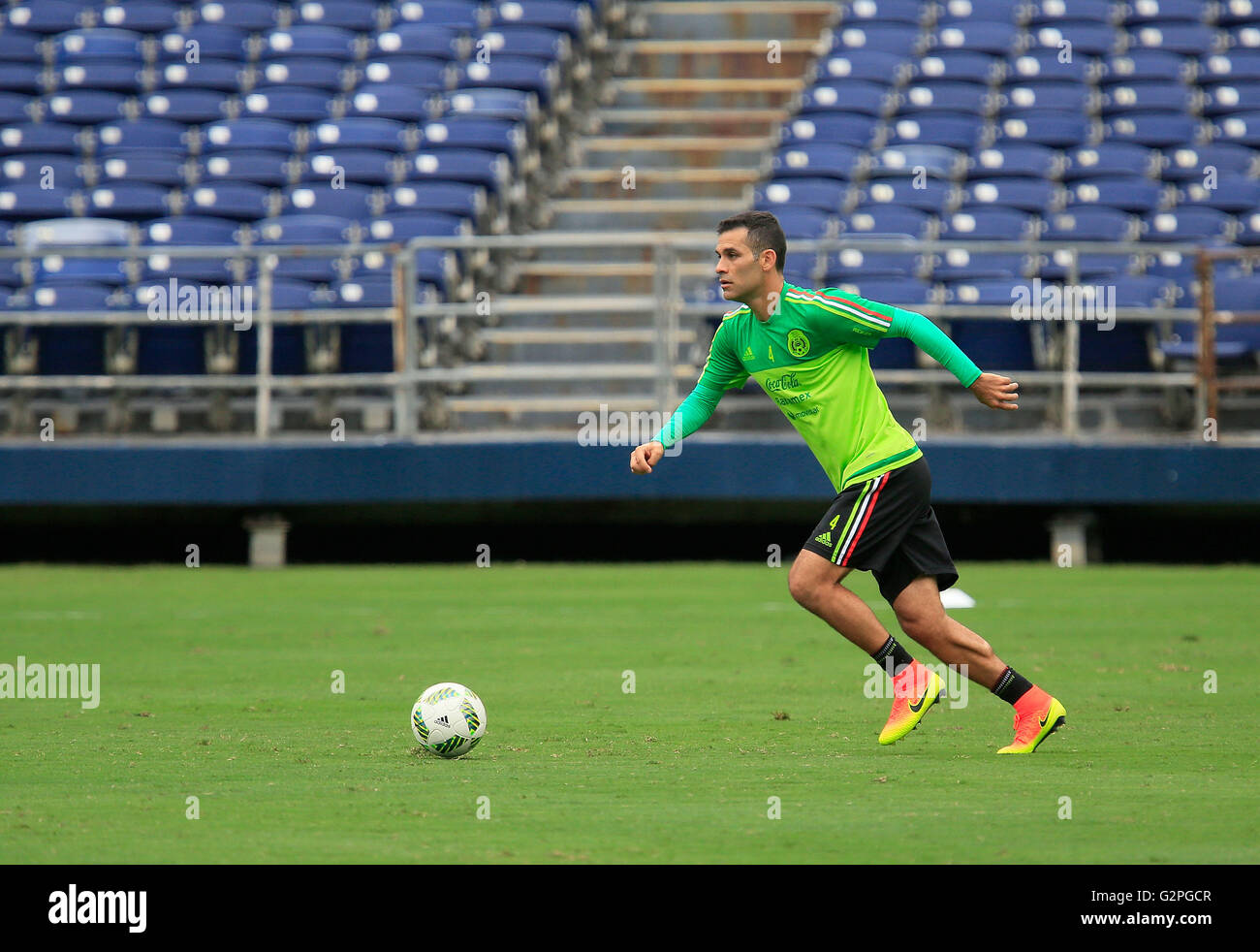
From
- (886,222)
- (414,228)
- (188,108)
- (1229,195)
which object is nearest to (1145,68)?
(1229,195)

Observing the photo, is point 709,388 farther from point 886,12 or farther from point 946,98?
point 886,12

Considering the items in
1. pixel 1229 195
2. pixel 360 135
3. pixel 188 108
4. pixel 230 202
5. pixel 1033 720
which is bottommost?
→ pixel 1033 720

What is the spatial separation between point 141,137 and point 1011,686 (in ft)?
54.8

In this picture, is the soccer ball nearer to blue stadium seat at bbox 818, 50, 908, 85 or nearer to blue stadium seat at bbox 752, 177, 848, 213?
blue stadium seat at bbox 752, 177, 848, 213

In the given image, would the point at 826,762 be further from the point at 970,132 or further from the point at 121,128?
the point at 121,128

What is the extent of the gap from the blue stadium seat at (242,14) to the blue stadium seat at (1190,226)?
11.5 meters

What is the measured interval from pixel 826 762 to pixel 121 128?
16732mm

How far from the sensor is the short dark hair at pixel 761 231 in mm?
6785

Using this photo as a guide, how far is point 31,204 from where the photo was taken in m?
19.8

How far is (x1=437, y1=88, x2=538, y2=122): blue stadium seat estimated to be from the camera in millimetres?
20266

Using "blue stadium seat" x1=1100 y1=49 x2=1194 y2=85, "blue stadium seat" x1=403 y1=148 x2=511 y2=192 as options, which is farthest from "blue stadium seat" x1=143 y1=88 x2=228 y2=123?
"blue stadium seat" x1=1100 y1=49 x2=1194 y2=85

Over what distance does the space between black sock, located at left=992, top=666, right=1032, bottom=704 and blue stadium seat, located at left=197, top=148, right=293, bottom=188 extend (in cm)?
1500

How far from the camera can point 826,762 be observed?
255 inches
